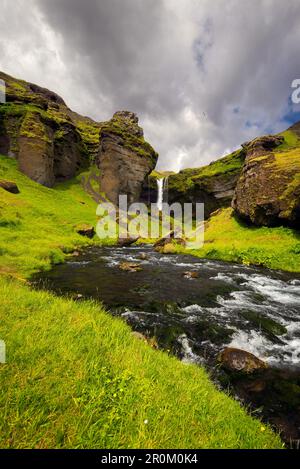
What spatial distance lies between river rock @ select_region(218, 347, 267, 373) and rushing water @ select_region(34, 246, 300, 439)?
35cm

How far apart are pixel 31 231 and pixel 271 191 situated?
35.5 m

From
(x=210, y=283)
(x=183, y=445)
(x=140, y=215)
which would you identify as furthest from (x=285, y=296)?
(x=140, y=215)

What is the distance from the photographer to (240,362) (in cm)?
780

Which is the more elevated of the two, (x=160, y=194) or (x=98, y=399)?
(x=160, y=194)

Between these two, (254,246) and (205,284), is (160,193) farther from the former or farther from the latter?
(205,284)

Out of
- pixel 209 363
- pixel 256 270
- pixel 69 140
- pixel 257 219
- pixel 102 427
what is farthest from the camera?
pixel 69 140

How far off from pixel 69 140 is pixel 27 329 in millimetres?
116643

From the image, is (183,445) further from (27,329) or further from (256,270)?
(256,270)

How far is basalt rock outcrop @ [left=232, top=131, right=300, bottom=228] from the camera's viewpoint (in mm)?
31219

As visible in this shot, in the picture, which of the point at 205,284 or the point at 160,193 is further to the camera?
the point at 160,193

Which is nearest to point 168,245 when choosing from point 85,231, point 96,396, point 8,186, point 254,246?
point 254,246

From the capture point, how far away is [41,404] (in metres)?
3.20

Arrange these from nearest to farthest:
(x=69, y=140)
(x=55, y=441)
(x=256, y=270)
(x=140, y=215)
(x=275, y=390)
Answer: (x=55, y=441) → (x=275, y=390) → (x=256, y=270) → (x=140, y=215) → (x=69, y=140)

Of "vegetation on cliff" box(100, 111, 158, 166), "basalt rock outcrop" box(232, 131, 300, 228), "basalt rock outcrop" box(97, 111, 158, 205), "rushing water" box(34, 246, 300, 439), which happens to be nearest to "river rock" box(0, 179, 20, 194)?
"rushing water" box(34, 246, 300, 439)
